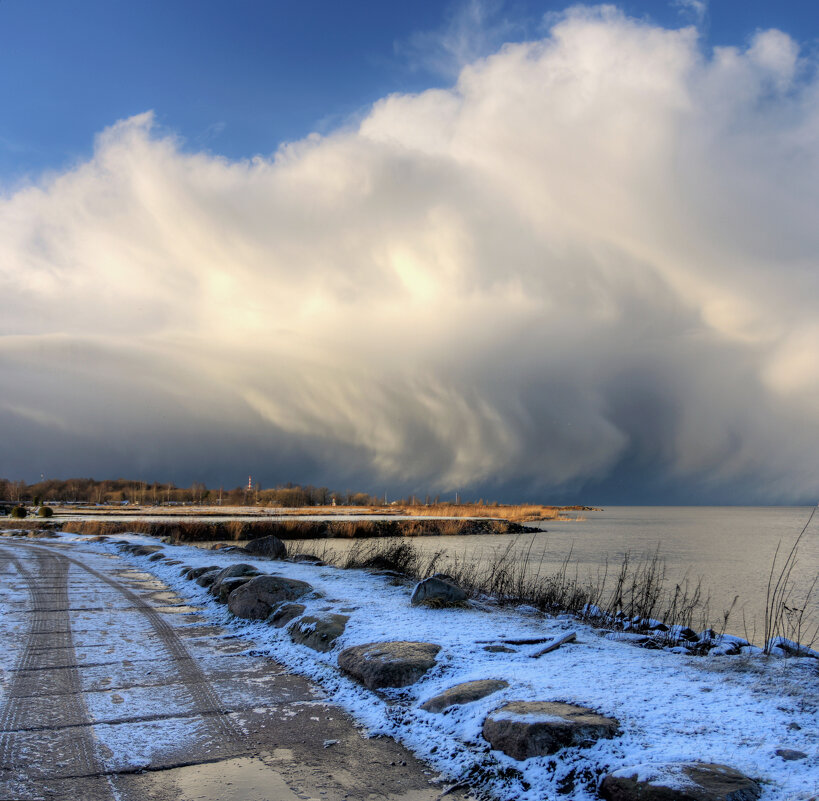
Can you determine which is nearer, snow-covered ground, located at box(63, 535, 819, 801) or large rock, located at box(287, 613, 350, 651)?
snow-covered ground, located at box(63, 535, 819, 801)

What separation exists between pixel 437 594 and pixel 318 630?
2.42 metres

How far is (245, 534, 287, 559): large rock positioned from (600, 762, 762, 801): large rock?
17444mm

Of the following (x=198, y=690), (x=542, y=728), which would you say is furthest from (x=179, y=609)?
(x=542, y=728)

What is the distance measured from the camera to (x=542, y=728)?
439 cm

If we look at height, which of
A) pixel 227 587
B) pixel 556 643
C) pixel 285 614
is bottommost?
pixel 227 587

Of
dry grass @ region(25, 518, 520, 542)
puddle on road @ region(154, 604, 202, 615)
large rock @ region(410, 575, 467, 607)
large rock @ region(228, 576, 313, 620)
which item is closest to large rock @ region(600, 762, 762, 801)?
large rock @ region(410, 575, 467, 607)

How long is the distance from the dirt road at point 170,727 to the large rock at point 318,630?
71 centimetres

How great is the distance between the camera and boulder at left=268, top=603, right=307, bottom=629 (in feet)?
29.8

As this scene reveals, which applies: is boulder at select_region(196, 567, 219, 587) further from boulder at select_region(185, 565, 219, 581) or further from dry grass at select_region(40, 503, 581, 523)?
dry grass at select_region(40, 503, 581, 523)

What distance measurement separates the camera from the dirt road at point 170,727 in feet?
13.3

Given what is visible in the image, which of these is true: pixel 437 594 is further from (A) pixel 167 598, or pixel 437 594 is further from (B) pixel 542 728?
(A) pixel 167 598

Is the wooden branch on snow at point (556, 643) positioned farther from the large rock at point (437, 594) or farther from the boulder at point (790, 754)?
the boulder at point (790, 754)

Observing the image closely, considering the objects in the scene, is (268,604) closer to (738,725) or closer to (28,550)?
(738,725)

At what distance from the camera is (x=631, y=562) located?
89.2 ft
